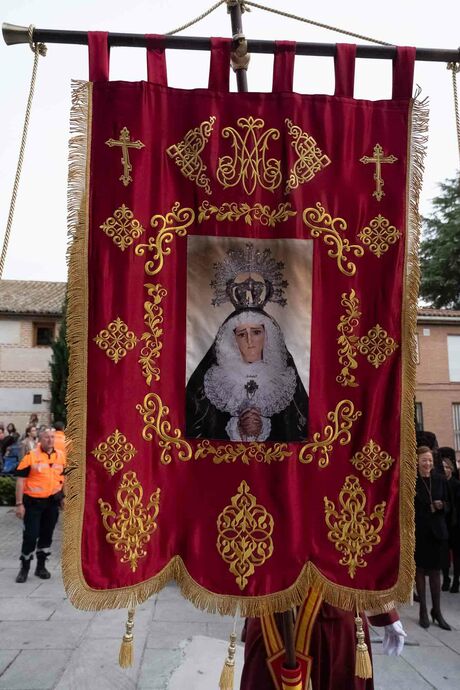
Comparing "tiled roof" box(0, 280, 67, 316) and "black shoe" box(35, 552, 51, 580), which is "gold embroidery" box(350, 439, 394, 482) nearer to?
"black shoe" box(35, 552, 51, 580)

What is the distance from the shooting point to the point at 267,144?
2264 millimetres

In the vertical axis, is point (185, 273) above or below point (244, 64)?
below

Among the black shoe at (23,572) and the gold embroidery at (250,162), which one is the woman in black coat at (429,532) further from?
the black shoe at (23,572)

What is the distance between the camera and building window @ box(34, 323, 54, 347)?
23016 millimetres

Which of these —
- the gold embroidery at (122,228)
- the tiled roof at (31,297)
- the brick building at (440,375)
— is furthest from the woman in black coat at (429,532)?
the tiled roof at (31,297)

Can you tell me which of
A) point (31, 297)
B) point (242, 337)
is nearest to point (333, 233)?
point (242, 337)

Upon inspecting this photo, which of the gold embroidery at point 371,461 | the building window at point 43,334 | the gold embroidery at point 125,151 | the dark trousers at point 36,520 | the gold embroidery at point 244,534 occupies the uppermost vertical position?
the building window at point 43,334

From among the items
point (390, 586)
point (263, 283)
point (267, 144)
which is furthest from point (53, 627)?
point (267, 144)

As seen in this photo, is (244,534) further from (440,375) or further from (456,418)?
(456,418)

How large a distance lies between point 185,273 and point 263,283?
12.5 inches

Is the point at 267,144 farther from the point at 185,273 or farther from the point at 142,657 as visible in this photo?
the point at 142,657

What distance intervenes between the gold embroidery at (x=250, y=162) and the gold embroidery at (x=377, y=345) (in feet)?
2.33

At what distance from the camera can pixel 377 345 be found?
7.28 feet

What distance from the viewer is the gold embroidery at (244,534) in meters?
2.10
